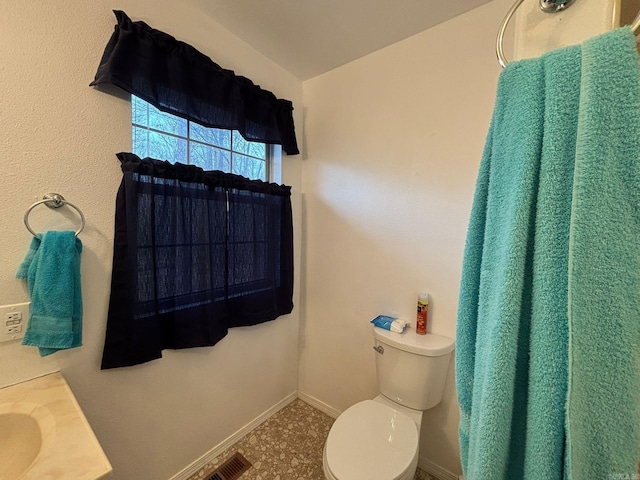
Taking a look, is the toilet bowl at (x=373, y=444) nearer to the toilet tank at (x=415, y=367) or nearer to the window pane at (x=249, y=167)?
the toilet tank at (x=415, y=367)

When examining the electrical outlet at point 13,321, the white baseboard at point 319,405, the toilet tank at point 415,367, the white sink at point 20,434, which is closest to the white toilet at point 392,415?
the toilet tank at point 415,367

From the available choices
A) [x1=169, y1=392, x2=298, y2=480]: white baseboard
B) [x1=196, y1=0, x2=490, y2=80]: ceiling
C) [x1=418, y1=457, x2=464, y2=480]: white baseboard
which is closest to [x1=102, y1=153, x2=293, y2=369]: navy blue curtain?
[x1=169, y1=392, x2=298, y2=480]: white baseboard

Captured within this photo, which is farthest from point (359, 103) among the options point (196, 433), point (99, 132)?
point (196, 433)

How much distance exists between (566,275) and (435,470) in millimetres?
1576

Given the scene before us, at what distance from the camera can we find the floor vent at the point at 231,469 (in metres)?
1.35

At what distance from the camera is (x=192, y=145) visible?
138 cm

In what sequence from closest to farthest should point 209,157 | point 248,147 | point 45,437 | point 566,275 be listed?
point 566,275
point 45,437
point 209,157
point 248,147

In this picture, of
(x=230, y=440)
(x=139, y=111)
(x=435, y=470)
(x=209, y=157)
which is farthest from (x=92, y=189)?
(x=435, y=470)

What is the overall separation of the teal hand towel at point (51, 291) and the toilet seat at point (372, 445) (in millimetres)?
1060

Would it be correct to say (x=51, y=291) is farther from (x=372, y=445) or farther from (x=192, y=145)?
(x=372, y=445)

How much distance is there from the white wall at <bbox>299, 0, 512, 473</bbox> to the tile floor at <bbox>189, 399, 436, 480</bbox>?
17 centimetres

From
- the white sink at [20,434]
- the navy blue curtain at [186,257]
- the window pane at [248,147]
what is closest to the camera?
the white sink at [20,434]

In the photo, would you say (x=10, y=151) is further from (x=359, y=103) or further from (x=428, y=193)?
(x=428, y=193)

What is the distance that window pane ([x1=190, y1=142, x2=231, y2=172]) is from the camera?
54.9 inches
